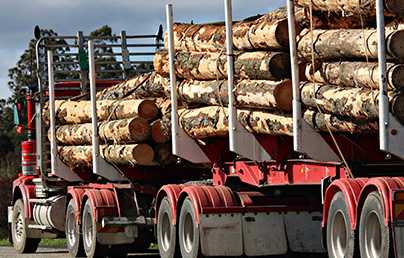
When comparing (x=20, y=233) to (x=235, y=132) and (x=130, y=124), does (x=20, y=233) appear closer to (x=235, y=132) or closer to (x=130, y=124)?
(x=130, y=124)

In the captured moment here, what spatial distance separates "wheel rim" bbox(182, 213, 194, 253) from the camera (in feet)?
53.4

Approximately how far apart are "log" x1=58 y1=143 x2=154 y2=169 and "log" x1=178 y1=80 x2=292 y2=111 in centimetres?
192

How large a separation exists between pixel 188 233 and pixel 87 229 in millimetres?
4422

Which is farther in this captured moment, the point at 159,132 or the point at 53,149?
the point at 53,149

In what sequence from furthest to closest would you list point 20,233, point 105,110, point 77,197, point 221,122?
point 20,233 → point 77,197 → point 105,110 → point 221,122

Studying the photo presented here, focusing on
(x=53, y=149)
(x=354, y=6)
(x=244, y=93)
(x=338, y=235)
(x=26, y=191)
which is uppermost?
(x=354, y=6)

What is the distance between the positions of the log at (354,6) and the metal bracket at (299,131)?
0.94 ft

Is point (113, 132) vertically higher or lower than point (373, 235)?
higher

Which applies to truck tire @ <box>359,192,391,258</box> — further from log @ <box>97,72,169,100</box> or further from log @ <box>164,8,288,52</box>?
log @ <box>97,72,169,100</box>

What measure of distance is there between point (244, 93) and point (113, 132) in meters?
4.80

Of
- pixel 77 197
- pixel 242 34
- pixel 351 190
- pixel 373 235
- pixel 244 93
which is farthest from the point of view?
pixel 77 197

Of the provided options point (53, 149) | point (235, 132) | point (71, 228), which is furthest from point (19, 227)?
point (235, 132)

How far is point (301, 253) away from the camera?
51.2 feet

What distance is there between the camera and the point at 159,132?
18.5 meters
